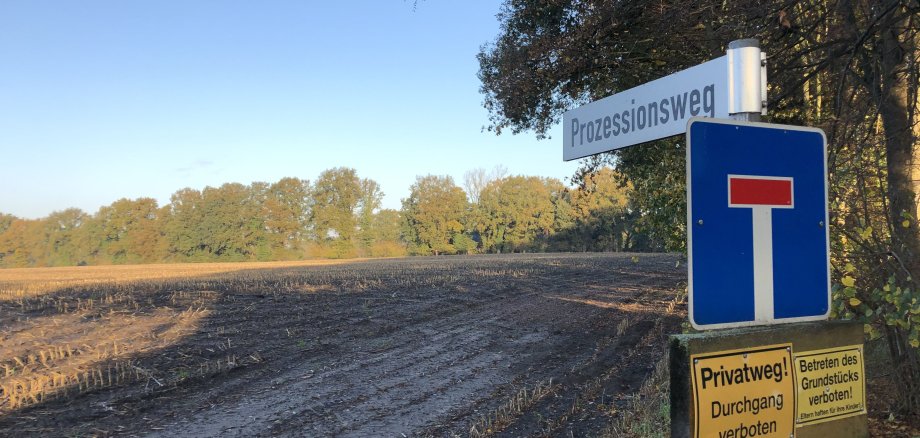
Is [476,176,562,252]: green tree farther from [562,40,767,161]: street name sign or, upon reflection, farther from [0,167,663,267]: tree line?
[562,40,767,161]: street name sign

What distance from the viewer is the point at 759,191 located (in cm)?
→ 189

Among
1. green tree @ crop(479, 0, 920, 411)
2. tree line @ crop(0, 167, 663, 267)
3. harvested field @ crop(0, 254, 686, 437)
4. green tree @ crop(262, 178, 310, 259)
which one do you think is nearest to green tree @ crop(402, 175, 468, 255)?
tree line @ crop(0, 167, 663, 267)

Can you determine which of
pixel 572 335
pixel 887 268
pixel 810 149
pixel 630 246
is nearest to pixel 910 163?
pixel 887 268

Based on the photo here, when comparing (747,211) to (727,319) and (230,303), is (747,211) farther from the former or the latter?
(230,303)

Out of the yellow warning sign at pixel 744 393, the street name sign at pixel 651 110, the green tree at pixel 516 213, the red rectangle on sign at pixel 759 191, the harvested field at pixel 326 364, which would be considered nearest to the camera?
the yellow warning sign at pixel 744 393

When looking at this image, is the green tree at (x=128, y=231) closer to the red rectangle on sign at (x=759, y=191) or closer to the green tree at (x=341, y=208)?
the green tree at (x=341, y=208)

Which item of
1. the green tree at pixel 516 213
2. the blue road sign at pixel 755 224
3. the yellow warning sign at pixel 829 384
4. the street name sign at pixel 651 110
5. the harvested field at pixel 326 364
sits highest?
the green tree at pixel 516 213

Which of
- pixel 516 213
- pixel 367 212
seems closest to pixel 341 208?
pixel 367 212

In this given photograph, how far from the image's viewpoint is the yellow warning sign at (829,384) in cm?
189

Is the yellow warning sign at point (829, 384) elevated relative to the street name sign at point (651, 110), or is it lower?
lower

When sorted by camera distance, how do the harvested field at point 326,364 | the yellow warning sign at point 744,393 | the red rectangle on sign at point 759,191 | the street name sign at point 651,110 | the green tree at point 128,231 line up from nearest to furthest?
1. the yellow warning sign at point 744,393
2. the red rectangle on sign at point 759,191
3. the street name sign at point 651,110
4. the harvested field at point 326,364
5. the green tree at point 128,231

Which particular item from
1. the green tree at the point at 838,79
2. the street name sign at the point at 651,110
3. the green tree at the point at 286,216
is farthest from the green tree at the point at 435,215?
the street name sign at the point at 651,110

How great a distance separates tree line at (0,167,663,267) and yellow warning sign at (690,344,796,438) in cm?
7225

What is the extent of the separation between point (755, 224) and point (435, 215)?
77813mm
